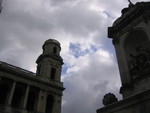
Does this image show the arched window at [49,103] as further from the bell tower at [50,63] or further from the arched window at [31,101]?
the bell tower at [50,63]

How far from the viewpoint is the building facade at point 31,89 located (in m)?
28.8

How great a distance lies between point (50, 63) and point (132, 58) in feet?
100

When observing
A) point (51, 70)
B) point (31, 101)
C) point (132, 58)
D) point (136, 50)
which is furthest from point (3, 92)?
point (136, 50)

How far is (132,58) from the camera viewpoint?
783cm

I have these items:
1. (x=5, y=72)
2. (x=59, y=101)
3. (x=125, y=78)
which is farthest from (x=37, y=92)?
(x=125, y=78)

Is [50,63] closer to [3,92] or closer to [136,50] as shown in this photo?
[3,92]

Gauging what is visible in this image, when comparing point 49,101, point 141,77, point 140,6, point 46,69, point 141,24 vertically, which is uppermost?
point 46,69

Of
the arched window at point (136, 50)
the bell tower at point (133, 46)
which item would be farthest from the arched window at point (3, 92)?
the arched window at point (136, 50)

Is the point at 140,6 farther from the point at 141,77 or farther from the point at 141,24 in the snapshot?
the point at 141,77

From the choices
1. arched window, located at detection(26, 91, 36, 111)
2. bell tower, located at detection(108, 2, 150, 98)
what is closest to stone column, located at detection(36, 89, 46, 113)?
arched window, located at detection(26, 91, 36, 111)

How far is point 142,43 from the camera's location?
8.09 m

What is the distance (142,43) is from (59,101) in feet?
92.6

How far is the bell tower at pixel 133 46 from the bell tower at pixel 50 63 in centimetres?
2744

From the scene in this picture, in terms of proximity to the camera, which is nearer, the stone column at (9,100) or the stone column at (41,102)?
the stone column at (9,100)
